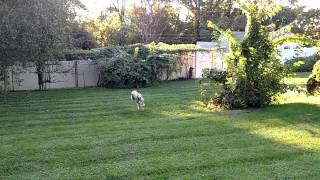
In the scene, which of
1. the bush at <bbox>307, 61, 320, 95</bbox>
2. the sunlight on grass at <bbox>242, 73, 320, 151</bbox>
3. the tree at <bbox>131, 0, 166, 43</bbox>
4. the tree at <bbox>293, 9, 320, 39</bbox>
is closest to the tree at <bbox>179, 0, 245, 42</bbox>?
the tree at <bbox>131, 0, 166, 43</bbox>

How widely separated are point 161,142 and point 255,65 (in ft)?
16.7

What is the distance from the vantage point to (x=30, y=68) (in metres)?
21.8

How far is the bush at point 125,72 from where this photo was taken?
73.8ft

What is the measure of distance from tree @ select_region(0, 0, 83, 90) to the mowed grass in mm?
2515

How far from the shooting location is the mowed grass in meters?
6.77

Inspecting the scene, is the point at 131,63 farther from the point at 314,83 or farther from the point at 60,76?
the point at 314,83

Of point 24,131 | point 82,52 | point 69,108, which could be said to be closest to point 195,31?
point 82,52

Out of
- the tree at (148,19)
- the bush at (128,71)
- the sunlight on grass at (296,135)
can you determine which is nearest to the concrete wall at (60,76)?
the bush at (128,71)

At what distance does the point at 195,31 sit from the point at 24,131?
161ft

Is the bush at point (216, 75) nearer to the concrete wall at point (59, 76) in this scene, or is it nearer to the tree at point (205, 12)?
the concrete wall at point (59, 76)

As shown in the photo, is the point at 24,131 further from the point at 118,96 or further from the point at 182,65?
the point at 182,65

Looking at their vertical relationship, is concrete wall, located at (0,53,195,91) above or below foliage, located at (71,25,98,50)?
below

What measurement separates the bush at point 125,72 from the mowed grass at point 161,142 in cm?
789

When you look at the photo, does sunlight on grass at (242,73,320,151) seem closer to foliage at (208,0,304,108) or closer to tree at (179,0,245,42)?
foliage at (208,0,304,108)
